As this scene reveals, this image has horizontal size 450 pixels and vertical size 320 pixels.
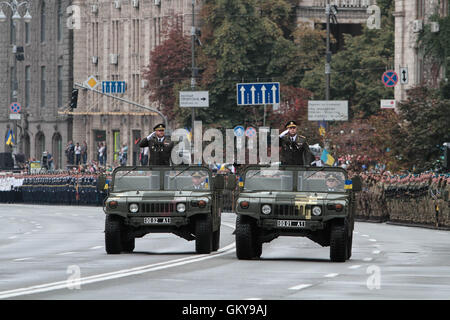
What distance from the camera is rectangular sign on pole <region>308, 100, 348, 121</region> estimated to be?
61812 millimetres

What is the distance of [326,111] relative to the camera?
204 ft

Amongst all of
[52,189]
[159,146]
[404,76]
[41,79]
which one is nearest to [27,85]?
[41,79]

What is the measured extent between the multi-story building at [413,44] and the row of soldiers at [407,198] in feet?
50.1

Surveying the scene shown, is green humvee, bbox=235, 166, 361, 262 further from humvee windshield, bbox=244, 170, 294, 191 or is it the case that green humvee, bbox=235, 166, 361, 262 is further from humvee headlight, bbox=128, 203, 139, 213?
humvee headlight, bbox=128, 203, 139, 213

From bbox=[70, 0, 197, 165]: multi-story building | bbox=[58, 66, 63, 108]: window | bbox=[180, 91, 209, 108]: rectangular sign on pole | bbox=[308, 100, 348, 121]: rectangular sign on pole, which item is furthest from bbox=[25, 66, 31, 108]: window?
bbox=[308, 100, 348, 121]: rectangular sign on pole

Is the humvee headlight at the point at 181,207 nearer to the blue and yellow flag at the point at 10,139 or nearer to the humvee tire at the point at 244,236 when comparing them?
the humvee tire at the point at 244,236

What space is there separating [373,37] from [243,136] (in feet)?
45.3

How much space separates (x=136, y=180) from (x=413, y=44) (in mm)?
41040

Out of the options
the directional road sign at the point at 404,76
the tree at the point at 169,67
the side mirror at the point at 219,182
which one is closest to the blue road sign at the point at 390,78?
the directional road sign at the point at 404,76

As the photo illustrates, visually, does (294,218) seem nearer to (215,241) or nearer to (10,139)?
(215,241)

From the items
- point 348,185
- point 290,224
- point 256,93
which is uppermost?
point 256,93

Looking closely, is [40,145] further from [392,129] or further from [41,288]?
[41,288]

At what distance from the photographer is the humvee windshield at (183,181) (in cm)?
2603

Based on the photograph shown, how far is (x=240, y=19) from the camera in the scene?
80.9 meters
